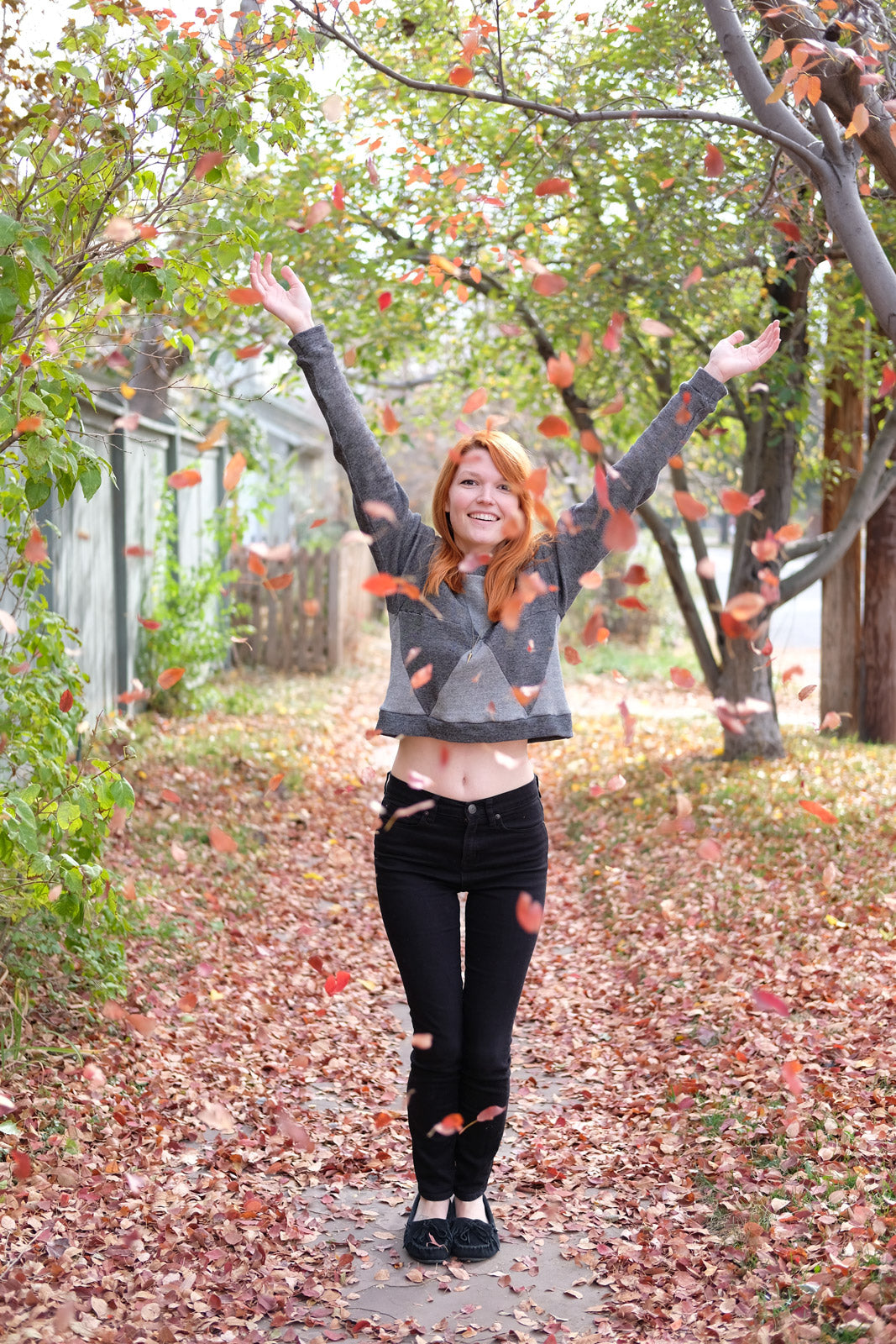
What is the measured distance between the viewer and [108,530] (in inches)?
309

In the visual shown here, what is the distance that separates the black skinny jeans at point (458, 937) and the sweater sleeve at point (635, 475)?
1.80 ft

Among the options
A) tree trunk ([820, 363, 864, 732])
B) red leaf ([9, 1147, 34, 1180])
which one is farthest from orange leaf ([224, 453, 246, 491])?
tree trunk ([820, 363, 864, 732])

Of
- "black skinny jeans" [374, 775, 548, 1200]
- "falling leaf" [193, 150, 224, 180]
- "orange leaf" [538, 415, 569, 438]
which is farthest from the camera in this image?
"falling leaf" [193, 150, 224, 180]

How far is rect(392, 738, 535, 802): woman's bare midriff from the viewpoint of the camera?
2617mm

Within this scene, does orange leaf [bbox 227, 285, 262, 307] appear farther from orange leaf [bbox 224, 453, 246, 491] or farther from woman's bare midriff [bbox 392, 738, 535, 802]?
woman's bare midriff [bbox 392, 738, 535, 802]

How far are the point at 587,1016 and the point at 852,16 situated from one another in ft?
10.9

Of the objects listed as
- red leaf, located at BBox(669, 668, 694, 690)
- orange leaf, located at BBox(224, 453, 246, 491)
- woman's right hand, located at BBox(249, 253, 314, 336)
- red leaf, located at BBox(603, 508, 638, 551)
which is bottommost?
red leaf, located at BBox(669, 668, 694, 690)

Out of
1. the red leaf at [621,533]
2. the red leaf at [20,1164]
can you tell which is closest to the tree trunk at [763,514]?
the red leaf at [621,533]

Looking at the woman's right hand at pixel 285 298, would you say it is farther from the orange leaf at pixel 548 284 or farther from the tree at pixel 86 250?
the orange leaf at pixel 548 284

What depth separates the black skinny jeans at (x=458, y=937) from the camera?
2611 millimetres

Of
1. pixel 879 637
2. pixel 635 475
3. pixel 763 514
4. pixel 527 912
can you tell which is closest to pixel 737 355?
pixel 635 475

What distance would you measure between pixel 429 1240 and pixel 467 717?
4.06 ft

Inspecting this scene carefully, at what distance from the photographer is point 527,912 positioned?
8.46 feet

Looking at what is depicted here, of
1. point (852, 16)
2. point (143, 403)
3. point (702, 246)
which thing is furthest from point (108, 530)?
point (852, 16)
